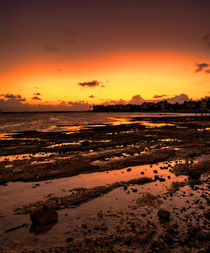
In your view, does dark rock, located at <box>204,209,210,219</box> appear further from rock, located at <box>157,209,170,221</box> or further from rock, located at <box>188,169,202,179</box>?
rock, located at <box>188,169,202,179</box>

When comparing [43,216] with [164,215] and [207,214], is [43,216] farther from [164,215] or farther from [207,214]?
[207,214]

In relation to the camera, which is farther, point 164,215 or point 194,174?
point 194,174

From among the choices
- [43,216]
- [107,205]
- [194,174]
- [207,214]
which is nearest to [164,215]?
[207,214]

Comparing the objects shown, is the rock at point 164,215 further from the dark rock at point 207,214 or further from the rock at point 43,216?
the rock at point 43,216

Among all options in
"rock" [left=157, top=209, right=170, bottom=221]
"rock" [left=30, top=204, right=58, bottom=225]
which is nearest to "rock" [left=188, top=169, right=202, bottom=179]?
"rock" [left=157, top=209, right=170, bottom=221]

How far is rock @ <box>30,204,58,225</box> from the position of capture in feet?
20.2

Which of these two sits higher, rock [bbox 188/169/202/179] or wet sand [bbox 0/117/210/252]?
rock [bbox 188/169/202/179]

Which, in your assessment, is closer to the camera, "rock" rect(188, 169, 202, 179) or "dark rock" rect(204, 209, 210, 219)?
"dark rock" rect(204, 209, 210, 219)

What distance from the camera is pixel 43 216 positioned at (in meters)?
6.21

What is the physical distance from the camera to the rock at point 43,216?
20.2 feet

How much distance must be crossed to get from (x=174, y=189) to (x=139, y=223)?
3.43 meters

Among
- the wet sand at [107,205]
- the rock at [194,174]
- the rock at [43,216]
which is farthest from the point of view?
the rock at [194,174]

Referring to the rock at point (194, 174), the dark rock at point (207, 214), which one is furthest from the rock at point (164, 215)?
the rock at point (194, 174)

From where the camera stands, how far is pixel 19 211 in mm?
7090
